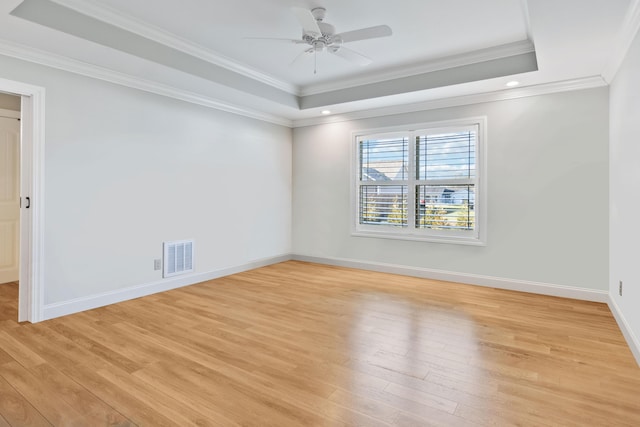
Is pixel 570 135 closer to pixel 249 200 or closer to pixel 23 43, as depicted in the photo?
pixel 249 200

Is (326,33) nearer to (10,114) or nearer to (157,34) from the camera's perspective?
(157,34)

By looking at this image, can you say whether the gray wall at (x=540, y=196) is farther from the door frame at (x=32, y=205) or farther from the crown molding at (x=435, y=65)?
the door frame at (x=32, y=205)

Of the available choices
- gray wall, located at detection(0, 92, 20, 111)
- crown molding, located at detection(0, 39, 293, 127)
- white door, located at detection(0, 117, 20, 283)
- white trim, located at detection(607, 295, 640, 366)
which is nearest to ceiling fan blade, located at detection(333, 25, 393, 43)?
crown molding, located at detection(0, 39, 293, 127)

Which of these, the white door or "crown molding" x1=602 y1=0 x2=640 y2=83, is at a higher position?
"crown molding" x1=602 y1=0 x2=640 y2=83

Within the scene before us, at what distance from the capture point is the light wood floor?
1875 millimetres

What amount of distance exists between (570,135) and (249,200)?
419 centimetres

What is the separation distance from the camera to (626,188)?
115 inches

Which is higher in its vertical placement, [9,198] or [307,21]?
[307,21]

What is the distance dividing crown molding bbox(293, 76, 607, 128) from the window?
265 mm

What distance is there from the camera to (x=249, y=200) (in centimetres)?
546

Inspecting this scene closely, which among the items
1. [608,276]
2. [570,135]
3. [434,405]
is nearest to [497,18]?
[570,135]

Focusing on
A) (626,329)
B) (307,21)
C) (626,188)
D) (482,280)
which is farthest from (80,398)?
(482,280)

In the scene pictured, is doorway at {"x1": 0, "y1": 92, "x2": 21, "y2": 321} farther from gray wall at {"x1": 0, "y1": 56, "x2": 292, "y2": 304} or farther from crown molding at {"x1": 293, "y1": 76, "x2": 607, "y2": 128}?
crown molding at {"x1": 293, "y1": 76, "x2": 607, "y2": 128}

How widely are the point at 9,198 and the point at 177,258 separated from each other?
7.79 ft
